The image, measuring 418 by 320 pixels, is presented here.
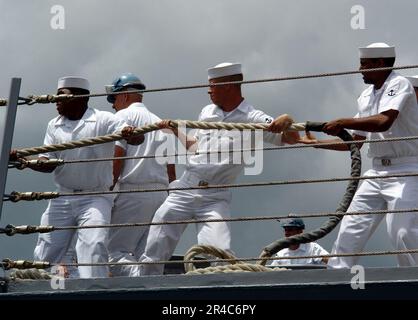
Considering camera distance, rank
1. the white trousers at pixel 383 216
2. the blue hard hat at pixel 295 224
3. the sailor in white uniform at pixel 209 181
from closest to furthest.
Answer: the white trousers at pixel 383 216, the sailor in white uniform at pixel 209 181, the blue hard hat at pixel 295 224

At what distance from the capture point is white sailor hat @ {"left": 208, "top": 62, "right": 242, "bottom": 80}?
742 cm

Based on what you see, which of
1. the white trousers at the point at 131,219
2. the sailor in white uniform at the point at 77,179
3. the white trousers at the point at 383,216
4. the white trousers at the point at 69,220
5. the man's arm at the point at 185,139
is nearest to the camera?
the white trousers at the point at 383,216

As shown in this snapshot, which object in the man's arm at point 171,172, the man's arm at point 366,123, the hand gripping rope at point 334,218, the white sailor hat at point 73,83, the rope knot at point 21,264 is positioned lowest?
the rope knot at point 21,264

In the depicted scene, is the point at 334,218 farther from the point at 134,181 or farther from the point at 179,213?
the point at 134,181

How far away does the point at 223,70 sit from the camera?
292 inches

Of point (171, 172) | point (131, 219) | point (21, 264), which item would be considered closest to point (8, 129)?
point (21, 264)

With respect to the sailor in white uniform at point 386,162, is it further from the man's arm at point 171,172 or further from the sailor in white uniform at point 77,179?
the man's arm at point 171,172

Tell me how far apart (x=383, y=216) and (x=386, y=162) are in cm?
35

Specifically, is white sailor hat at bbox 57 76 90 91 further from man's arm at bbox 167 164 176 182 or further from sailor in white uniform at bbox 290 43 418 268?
sailor in white uniform at bbox 290 43 418 268

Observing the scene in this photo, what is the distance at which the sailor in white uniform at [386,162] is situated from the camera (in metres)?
6.30

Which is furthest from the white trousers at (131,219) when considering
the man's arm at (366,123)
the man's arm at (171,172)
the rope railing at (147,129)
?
the man's arm at (366,123)

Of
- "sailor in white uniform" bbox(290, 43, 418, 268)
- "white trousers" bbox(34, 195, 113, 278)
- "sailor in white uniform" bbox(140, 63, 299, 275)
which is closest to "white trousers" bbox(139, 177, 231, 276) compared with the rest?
"sailor in white uniform" bbox(140, 63, 299, 275)

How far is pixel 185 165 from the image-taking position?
7.52 m
